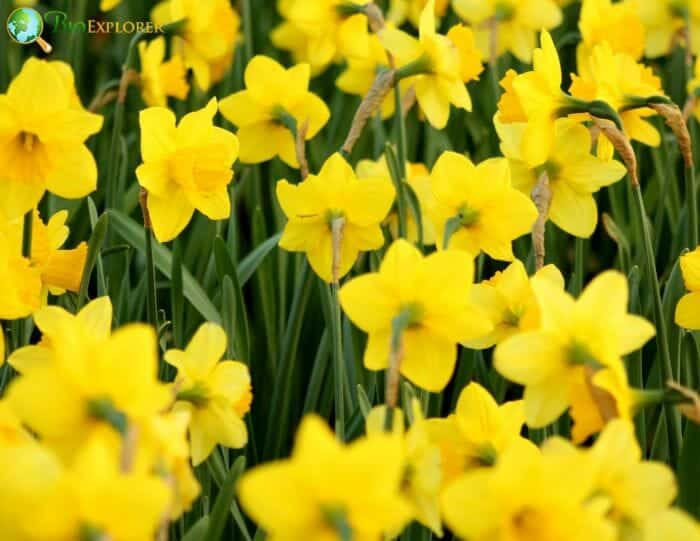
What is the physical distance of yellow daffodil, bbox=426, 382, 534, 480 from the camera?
1.42 metres

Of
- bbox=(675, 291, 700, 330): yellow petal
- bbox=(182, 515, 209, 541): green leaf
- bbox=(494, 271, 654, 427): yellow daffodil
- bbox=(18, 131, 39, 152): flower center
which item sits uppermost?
bbox=(18, 131, 39, 152): flower center

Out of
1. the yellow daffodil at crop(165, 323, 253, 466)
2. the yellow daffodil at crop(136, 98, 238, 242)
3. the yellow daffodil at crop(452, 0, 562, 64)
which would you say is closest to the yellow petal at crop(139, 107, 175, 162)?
the yellow daffodil at crop(136, 98, 238, 242)

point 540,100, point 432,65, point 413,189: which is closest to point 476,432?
point 540,100

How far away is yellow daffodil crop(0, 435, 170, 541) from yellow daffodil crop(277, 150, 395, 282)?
76 cm

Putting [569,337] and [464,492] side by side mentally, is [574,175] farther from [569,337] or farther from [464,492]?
[464,492]

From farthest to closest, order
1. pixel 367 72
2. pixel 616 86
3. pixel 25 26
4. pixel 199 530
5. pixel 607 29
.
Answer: pixel 367 72 → pixel 607 29 → pixel 25 26 → pixel 616 86 → pixel 199 530

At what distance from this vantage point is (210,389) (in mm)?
1475

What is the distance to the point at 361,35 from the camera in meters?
2.52

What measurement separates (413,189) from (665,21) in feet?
4.11

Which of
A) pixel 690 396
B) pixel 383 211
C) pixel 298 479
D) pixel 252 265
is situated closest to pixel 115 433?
pixel 298 479

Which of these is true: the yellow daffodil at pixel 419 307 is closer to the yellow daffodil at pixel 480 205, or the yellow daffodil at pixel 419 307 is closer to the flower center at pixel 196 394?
the flower center at pixel 196 394

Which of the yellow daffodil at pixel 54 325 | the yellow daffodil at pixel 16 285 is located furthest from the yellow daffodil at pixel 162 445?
the yellow daffodil at pixel 16 285

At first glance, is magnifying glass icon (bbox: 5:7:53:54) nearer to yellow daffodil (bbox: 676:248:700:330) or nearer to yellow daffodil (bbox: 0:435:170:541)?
yellow daffodil (bbox: 676:248:700:330)

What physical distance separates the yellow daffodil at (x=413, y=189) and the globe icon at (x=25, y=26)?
0.66 meters
